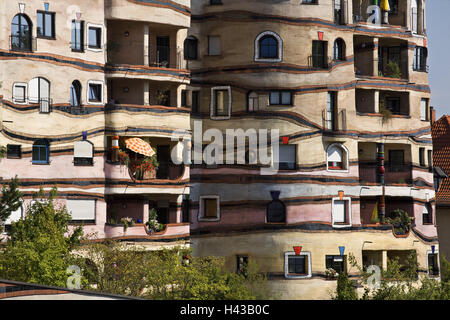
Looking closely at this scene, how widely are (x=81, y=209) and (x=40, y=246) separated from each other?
7.71 metres

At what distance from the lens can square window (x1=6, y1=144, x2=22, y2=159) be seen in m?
55.0

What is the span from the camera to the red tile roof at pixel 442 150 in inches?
3066

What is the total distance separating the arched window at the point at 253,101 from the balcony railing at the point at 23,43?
50.4 feet

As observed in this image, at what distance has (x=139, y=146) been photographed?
59.8 metres

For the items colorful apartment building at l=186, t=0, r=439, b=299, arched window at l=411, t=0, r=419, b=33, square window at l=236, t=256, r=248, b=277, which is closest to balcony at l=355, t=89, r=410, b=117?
colorful apartment building at l=186, t=0, r=439, b=299

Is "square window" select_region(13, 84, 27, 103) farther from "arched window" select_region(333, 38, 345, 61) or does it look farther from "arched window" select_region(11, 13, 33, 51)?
"arched window" select_region(333, 38, 345, 61)

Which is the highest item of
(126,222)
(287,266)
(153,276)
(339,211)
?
(339,211)

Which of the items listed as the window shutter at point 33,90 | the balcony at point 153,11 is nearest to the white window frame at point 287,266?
the balcony at point 153,11

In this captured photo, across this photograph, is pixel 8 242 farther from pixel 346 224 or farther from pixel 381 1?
pixel 381 1

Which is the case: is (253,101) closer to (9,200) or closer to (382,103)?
(382,103)

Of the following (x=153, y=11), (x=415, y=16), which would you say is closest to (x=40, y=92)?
(x=153, y=11)

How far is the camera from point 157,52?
63.5m

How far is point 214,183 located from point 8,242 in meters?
17.3
